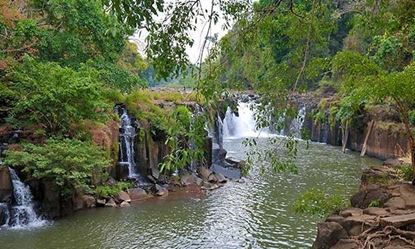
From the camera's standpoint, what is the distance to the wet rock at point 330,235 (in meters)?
7.45

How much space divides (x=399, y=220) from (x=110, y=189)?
8780 mm

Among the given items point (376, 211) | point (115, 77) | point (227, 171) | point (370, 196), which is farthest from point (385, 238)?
point (115, 77)

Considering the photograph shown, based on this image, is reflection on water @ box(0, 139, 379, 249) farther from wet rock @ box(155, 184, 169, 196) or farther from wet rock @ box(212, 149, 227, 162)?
wet rock @ box(212, 149, 227, 162)

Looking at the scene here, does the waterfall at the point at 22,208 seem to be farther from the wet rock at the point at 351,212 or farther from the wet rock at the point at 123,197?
the wet rock at the point at 351,212

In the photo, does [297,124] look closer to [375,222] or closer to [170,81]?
[170,81]

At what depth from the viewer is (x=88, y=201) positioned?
12625mm

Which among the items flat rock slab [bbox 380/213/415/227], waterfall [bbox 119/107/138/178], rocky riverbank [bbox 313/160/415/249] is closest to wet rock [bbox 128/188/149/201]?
waterfall [bbox 119/107/138/178]

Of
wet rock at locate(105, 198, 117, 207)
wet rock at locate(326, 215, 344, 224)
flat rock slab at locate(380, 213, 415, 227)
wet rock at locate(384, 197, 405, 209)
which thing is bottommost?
wet rock at locate(105, 198, 117, 207)

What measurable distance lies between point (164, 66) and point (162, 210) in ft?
30.1

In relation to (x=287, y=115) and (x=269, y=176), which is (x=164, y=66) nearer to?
(x=287, y=115)

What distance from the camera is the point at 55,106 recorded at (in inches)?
490

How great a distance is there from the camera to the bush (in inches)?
437

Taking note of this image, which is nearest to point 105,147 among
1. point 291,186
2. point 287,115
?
point 291,186

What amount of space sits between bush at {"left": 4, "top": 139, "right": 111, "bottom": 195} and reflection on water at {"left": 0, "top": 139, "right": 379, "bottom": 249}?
1.06 m
